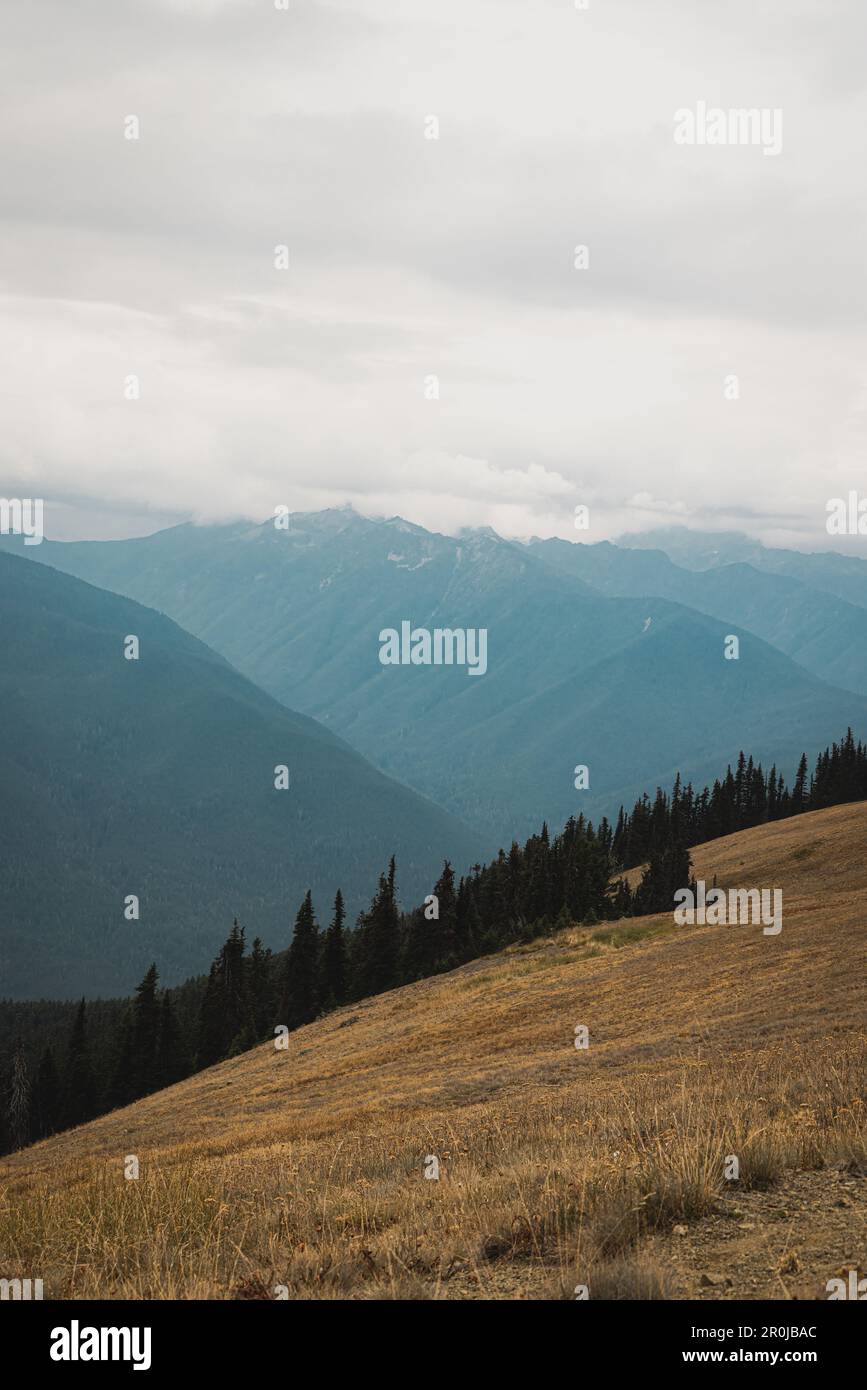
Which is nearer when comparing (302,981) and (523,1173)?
(523,1173)

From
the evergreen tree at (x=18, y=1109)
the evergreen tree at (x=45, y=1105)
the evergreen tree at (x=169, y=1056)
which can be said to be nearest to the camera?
the evergreen tree at (x=18, y=1109)

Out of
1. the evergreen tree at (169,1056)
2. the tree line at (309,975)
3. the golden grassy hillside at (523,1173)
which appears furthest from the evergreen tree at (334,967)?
the golden grassy hillside at (523,1173)

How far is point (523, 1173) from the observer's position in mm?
9969

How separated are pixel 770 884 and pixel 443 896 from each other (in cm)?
3457

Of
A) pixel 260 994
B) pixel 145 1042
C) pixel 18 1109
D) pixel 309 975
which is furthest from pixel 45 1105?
pixel 309 975

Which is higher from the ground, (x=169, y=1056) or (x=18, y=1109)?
(x=169, y=1056)

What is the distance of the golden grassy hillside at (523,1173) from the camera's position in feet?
24.6

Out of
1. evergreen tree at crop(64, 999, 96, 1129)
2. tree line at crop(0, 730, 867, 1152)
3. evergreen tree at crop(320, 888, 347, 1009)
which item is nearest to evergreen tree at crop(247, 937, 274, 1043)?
tree line at crop(0, 730, 867, 1152)

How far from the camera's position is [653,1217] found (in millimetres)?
8195

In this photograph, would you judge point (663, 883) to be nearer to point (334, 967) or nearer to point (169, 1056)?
point (334, 967)

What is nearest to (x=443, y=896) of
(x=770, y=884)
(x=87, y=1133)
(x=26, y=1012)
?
(x=770, y=884)

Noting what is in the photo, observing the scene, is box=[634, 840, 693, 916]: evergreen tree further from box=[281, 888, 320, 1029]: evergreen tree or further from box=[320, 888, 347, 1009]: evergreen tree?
box=[281, 888, 320, 1029]: evergreen tree

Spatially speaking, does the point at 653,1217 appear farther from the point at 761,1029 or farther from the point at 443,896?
the point at 443,896

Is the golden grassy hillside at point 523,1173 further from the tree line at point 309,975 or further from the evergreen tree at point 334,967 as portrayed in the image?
the evergreen tree at point 334,967
